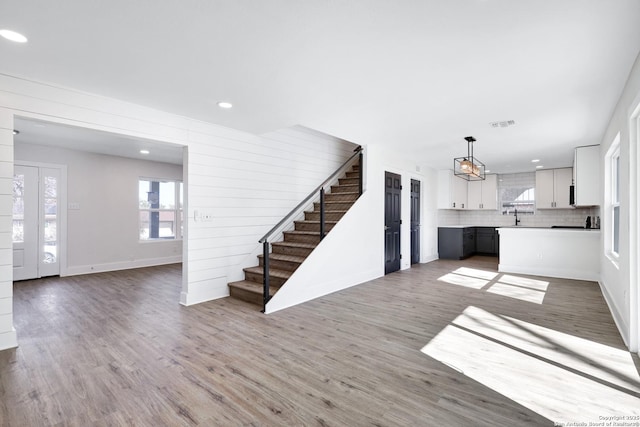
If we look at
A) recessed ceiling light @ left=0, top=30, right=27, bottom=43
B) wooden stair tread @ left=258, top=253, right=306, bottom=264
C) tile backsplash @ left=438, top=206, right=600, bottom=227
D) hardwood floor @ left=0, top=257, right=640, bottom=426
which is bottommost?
hardwood floor @ left=0, top=257, right=640, bottom=426

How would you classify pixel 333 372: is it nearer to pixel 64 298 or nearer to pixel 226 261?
pixel 226 261

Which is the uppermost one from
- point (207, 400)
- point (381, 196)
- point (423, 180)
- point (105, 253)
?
point (423, 180)

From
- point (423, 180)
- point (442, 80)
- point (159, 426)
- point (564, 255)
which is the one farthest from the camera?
point (423, 180)

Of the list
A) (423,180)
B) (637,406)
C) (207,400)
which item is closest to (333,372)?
(207,400)

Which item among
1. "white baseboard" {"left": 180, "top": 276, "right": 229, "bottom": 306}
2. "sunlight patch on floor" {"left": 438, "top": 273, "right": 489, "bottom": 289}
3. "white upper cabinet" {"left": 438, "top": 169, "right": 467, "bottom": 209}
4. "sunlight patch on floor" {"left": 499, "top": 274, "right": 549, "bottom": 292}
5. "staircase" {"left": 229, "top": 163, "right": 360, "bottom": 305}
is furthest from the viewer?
"white upper cabinet" {"left": 438, "top": 169, "right": 467, "bottom": 209}

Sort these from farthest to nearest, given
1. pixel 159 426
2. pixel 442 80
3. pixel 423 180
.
A: pixel 423 180
pixel 442 80
pixel 159 426

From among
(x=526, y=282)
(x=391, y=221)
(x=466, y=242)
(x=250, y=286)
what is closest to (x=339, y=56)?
(x=250, y=286)

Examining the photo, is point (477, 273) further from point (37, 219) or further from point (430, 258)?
point (37, 219)

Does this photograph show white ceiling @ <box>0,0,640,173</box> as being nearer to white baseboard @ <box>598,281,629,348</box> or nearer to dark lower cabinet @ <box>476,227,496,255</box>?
white baseboard @ <box>598,281,629,348</box>

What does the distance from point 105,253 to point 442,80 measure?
7496mm

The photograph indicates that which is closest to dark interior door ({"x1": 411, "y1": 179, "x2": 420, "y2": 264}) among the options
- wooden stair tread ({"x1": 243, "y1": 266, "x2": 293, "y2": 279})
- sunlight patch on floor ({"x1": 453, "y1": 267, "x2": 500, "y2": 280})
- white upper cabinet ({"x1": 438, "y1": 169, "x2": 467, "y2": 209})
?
sunlight patch on floor ({"x1": 453, "y1": 267, "x2": 500, "y2": 280})

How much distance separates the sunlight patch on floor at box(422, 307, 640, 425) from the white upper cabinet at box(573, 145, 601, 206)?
396 cm

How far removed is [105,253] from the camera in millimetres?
6941

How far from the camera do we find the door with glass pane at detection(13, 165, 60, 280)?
595cm
